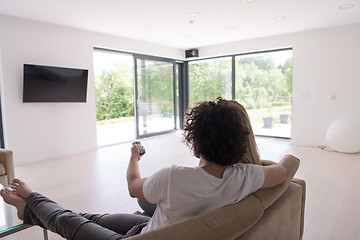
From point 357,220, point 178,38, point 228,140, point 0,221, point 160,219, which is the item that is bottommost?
point 357,220

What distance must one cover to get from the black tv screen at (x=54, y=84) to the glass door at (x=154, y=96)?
169 cm

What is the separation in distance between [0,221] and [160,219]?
1.42 metres

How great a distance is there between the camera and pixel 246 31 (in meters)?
5.47

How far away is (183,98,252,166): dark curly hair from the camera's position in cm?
94

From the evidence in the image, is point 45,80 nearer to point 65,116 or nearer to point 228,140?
point 65,116

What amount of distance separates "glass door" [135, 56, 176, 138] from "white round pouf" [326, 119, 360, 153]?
166 inches

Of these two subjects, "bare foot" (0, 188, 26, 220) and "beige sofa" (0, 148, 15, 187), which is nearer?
"bare foot" (0, 188, 26, 220)

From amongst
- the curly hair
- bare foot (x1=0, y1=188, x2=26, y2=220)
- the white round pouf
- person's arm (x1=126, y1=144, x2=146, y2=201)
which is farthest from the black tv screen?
the white round pouf

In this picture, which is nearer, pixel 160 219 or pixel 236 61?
pixel 160 219

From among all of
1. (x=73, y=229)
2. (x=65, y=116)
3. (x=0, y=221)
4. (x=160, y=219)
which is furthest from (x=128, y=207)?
(x=65, y=116)

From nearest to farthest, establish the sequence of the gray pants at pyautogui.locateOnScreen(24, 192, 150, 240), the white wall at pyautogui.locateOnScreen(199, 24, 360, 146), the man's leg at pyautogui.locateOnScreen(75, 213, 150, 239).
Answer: the gray pants at pyautogui.locateOnScreen(24, 192, 150, 240) < the man's leg at pyautogui.locateOnScreen(75, 213, 150, 239) < the white wall at pyautogui.locateOnScreen(199, 24, 360, 146)

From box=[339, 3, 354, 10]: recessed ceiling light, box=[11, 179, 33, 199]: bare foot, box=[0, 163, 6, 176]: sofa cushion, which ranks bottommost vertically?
box=[0, 163, 6, 176]: sofa cushion

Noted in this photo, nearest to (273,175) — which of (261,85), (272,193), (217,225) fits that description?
(272,193)

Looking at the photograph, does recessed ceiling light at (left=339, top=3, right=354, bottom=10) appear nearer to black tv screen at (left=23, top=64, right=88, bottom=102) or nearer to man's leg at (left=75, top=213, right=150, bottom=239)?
man's leg at (left=75, top=213, right=150, bottom=239)
